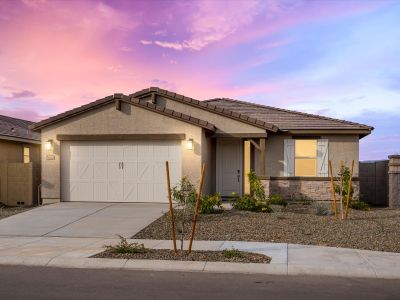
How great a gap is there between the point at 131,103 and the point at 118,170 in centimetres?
244

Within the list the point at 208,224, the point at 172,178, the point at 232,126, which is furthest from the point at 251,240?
the point at 232,126

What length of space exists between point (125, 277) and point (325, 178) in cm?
1205

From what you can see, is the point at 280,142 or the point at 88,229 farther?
the point at 280,142

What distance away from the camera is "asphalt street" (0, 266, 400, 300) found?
6.96m

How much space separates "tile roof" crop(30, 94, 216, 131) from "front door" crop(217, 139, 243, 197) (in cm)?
210

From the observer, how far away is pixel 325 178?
61.1 ft

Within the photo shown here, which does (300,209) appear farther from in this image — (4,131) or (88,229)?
(4,131)

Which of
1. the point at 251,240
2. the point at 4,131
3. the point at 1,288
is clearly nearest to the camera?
the point at 1,288

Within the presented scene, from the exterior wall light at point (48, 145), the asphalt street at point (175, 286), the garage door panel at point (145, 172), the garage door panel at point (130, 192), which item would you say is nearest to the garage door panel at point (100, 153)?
the garage door panel at point (130, 192)

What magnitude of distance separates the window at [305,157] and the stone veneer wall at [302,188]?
820 millimetres

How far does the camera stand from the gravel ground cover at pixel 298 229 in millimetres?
11156

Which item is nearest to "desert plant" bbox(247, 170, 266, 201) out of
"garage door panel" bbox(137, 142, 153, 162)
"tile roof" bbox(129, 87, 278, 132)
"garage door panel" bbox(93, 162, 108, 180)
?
"tile roof" bbox(129, 87, 278, 132)

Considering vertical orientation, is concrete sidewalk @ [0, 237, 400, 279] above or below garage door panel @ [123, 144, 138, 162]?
below

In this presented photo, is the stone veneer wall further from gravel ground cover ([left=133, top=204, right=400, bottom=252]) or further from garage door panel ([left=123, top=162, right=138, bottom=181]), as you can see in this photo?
garage door panel ([left=123, top=162, right=138, bottom=181])
